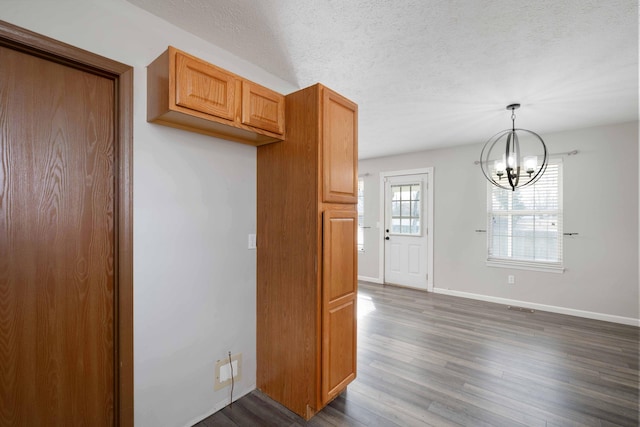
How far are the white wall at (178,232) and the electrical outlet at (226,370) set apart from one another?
0.15 feet

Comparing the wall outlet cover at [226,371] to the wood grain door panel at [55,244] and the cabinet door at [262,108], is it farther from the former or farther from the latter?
the cabinet door at [262,108]

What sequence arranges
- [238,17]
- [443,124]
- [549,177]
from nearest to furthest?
[238,17] < [443,124] < [549,177]

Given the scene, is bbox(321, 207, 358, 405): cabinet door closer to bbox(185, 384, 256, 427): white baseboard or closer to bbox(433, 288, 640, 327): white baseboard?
bbox(185, 384, 256, 427): white baseboard

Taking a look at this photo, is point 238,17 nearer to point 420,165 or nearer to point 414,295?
point 420,165

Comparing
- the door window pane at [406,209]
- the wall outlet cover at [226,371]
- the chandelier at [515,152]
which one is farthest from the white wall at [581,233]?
the wall outlet cover at [226,371]

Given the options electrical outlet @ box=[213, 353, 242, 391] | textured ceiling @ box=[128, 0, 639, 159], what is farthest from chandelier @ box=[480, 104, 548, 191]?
electrical outlet @ box=[213, 353, 242, 391]

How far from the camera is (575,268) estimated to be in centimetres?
387

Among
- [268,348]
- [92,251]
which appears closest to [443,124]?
[268,348]

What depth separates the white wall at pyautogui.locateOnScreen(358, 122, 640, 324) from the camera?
3.58m

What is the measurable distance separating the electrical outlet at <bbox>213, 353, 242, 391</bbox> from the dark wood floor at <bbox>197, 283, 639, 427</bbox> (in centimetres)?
17

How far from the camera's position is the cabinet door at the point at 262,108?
1.76 metres

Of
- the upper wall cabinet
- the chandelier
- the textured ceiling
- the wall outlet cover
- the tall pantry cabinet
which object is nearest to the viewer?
the upper wall cabinet

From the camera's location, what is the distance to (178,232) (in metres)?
1.77

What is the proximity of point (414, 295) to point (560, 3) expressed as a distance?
4.17 meters
